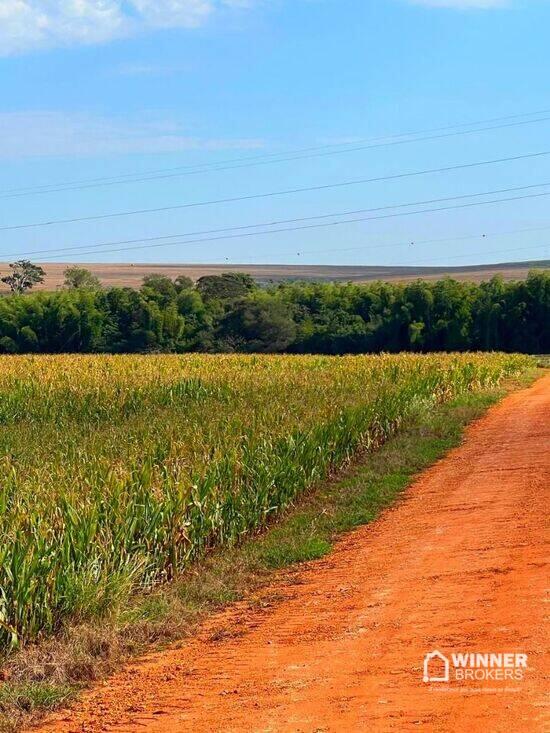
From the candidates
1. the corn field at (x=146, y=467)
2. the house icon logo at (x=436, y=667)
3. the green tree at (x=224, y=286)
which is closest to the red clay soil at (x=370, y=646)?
the house icon logo at (x=436, y=667)

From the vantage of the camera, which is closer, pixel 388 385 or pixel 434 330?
pixel 388 385

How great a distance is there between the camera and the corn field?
27.4ft

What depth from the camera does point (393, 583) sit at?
961 cm

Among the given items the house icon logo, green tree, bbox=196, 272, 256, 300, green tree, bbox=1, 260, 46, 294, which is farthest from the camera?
green tree, bbox=1, 260, 46, 294

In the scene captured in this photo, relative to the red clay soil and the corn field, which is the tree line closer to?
the corn field

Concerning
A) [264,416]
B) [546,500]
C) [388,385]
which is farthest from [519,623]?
[388,385]

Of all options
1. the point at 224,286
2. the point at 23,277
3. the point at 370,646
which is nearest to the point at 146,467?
the point at 370,646

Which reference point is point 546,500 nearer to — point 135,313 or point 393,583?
point 393,583

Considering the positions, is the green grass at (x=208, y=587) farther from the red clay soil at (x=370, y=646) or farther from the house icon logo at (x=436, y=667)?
the house icon logo at (x=436, y=667)

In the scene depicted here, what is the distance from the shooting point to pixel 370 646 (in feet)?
25.1

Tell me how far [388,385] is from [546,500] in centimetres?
1096

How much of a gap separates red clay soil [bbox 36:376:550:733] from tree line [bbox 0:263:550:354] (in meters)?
59.8

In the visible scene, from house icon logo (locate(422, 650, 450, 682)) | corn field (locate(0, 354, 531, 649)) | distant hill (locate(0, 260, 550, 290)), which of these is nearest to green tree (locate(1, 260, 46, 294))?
distant hill (locate(0, 260, 550, 290))

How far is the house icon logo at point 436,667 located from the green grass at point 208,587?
224cm
